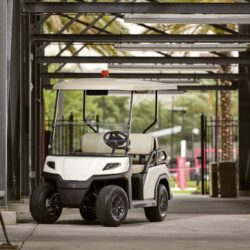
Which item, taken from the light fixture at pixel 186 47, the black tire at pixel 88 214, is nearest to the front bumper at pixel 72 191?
the black tire at pixel 88 214

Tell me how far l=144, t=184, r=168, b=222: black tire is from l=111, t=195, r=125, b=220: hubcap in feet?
3.69

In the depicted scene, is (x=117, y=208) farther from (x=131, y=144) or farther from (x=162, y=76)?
(x=162, y=76)

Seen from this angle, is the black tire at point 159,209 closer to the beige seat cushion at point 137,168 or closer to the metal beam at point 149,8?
the beige seat cushion at point 137,168

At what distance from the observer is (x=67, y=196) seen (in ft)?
50.8

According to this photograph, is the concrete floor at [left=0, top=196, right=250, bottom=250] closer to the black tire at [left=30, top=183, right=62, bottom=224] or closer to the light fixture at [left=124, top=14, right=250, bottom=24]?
the black tire at [left=30, top=183, right=62, bottom=224]

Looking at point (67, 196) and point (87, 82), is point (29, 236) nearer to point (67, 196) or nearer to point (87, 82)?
point (67, 196)

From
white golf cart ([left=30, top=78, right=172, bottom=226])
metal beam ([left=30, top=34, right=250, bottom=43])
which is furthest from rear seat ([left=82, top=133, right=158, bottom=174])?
metal beam ([left=30, top=34, right=250, bottom=43])

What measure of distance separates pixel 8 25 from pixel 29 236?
5446 millimetres

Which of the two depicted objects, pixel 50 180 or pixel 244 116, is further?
pixel 244 116

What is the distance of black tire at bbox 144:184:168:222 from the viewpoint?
54.8ft

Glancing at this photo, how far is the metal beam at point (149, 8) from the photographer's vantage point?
20062 millimetres

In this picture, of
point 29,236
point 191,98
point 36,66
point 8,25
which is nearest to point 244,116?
point 36,66

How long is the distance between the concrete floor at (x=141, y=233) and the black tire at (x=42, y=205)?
5.8 inches

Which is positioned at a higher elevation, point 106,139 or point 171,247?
point 106,139
